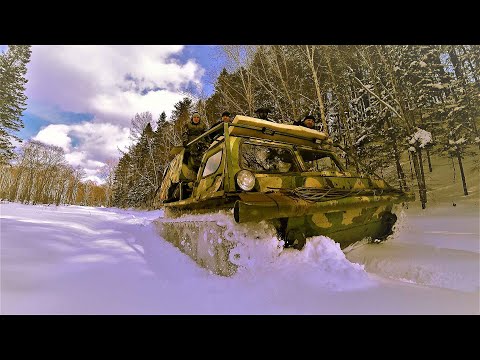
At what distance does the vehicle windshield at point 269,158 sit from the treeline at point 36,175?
20.6 meters

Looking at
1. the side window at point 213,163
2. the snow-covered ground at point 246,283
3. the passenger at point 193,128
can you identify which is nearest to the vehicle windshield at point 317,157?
the side window at point 213,163

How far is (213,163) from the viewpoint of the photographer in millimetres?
3719

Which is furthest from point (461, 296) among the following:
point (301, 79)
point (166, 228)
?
point (301, 79)

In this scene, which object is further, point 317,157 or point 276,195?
point 317,157

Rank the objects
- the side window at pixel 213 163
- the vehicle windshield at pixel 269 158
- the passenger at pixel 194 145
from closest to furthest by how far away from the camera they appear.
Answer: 1. the side window at pixel 213 163
2. the vehicle windshield at pixel 269 158
3. the passenger at pixel 194 145

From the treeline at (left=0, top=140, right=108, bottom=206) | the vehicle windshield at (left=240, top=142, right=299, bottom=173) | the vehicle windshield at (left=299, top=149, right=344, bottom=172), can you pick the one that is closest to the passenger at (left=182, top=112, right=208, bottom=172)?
the vehicle windshield at (left=240, top=142, right=299, bottom=173)

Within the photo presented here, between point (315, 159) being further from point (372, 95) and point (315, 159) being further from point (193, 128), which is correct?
point (372, 95)

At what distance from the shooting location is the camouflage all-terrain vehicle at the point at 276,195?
7.97 ft

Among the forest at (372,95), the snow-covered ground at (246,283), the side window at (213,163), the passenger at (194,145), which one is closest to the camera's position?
the snow-covered ground at (246,283)

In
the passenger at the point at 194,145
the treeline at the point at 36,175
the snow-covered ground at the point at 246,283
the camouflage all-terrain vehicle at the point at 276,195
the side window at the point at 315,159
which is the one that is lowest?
the snow-covered ground at the point at 246,283

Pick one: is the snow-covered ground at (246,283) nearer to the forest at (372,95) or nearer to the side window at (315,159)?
the side window at (315,159)

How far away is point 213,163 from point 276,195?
1.42 metres

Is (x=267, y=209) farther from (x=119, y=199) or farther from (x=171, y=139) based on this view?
(x=119, y=199)

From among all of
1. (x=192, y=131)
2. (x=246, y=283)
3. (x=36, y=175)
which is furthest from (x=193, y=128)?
(x=36, y=175)
